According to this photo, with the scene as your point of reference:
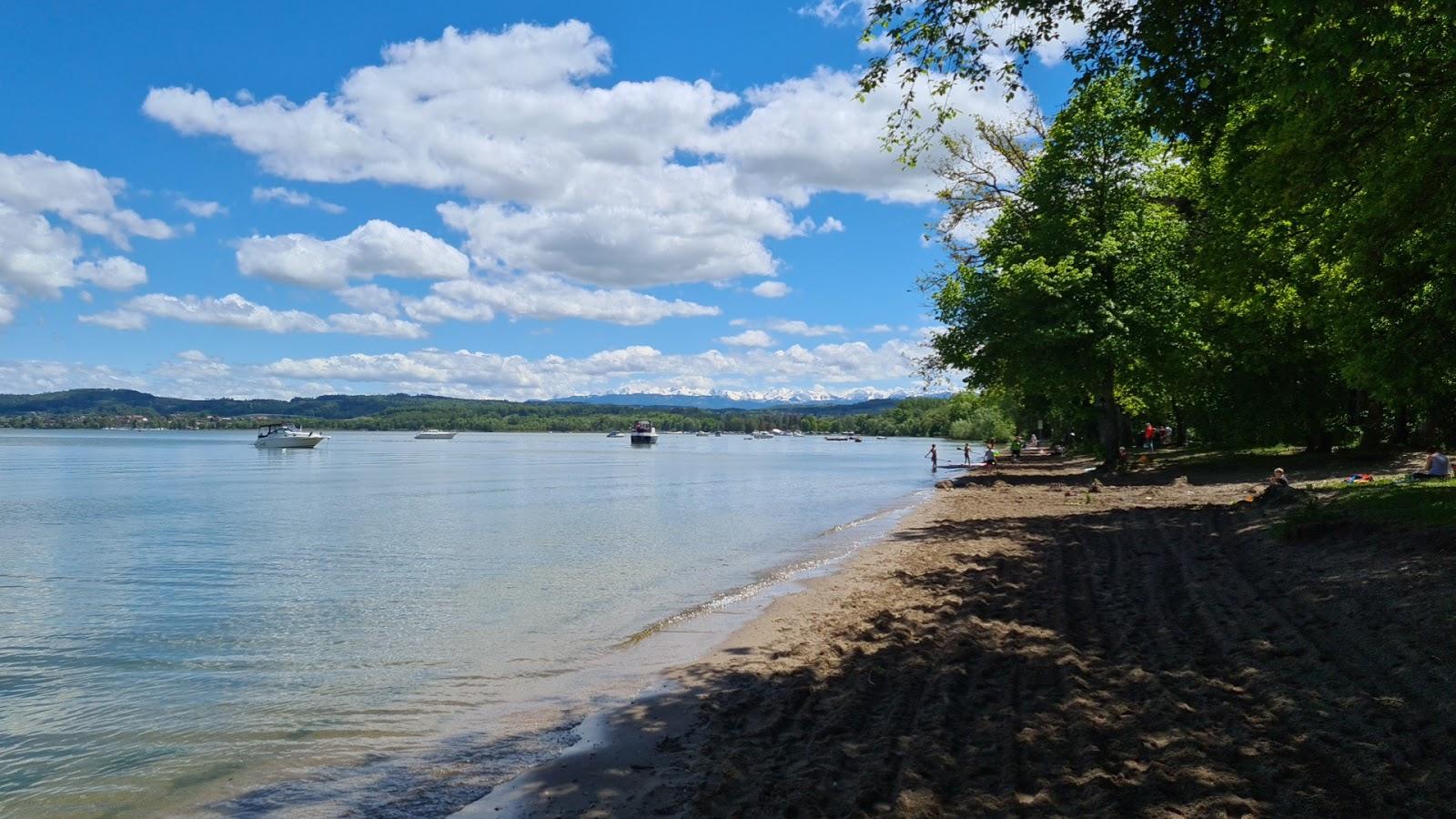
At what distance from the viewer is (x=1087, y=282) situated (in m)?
29.4

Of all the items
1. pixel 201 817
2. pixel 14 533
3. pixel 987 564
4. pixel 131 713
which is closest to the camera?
pixel 201 817

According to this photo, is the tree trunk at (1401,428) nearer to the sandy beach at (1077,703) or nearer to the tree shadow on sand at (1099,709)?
the sandy beach at (1077,703)

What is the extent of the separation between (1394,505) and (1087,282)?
16633mm

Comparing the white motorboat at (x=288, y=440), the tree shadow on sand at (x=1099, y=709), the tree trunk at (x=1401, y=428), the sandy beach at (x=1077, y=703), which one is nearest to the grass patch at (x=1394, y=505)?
the sandy beach at (x=1077, y=703)

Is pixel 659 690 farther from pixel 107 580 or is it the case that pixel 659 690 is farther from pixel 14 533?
pixel 14 533

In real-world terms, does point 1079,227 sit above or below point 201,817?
above

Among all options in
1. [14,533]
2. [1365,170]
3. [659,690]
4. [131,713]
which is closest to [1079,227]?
[1365,170]

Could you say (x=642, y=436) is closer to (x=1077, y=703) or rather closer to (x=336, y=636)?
(x=336, y=636)

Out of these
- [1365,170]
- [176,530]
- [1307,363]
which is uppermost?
[1365,170]

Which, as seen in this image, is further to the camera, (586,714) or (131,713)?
(131,713)

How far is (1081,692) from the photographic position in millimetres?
7105

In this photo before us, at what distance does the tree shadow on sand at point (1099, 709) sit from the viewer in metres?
5.19

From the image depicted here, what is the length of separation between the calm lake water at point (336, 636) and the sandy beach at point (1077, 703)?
1506 mm

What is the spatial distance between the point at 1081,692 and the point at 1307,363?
26107 millimetres
